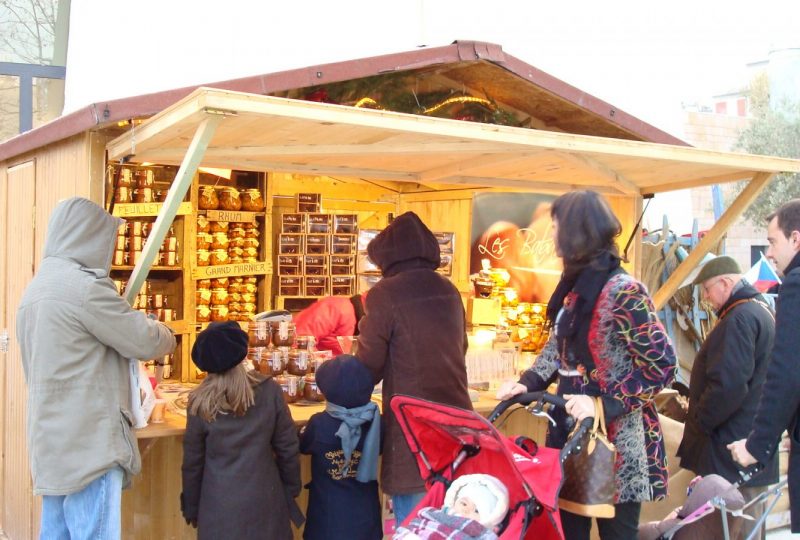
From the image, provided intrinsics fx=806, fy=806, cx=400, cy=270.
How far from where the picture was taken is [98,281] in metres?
3.70

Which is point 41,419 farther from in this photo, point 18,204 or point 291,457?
point 18,204

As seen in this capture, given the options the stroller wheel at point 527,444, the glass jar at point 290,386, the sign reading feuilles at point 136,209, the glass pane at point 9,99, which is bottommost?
the glass jar at point 290,386

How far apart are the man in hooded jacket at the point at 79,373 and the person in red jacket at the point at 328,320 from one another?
249cm

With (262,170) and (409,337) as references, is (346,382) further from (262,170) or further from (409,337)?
(262,170)

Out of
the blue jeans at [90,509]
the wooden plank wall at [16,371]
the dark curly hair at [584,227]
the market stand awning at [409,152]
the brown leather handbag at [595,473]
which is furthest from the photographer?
the wooden plank wall at [16,371]

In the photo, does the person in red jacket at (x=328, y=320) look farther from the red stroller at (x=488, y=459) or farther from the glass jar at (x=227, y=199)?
the red stroller at (x=488, y=459)

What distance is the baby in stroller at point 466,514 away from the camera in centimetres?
288

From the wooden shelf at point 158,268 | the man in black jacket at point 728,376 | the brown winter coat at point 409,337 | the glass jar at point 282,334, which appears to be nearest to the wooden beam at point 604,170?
the man in black jacket at point 728,376

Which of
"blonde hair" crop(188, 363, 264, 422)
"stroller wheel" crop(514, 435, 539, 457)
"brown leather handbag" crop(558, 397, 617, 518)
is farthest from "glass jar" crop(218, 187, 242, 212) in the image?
"brown leather handbag" crop(558, 397, 617, 518)

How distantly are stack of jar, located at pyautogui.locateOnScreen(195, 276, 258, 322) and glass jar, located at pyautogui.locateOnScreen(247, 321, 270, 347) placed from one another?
5.33 feet

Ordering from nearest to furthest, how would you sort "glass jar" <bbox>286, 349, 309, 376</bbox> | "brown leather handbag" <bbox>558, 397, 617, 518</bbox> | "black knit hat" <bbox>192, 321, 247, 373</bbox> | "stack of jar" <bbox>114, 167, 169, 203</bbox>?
"brown leather handbag" <bbox>558, 397, 617, 518</bbox> → "black knit hat" <bbox>192, 321, 247, 373</bbox> → "glass jar" <bbox>286, 349, 309, 376</bbox> → "stack of jar" <bbox>114, 167, 169, 203</bbox>

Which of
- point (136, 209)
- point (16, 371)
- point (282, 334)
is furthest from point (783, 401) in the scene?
point (16, 371)

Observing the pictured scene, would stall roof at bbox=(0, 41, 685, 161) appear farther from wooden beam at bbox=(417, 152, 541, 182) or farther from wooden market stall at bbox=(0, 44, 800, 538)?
wooden beam at bbox=(417, 152, 541, 182)

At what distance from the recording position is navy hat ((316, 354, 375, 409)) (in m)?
4.07
